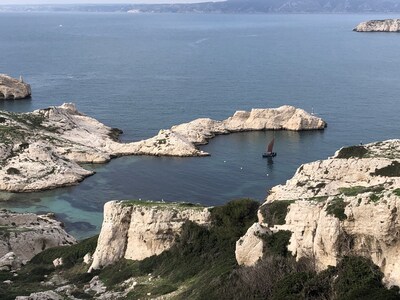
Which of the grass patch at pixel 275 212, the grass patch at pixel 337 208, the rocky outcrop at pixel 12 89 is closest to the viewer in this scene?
the grass patch at pixel 337 208

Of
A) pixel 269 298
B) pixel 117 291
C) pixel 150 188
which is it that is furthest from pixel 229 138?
pixel 269 298

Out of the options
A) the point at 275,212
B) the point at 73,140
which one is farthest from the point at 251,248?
the point at 73,140

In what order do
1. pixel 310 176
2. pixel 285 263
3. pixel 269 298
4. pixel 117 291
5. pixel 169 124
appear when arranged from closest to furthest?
pixel 269 298, pixel 285 263, pixel 117 291, pixel 310 176, pixel 169 124

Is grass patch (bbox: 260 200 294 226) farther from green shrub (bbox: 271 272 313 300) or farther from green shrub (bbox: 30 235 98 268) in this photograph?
green shrub (bbox: 30 235 98 268)

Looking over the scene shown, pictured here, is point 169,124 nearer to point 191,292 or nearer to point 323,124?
point 323,124

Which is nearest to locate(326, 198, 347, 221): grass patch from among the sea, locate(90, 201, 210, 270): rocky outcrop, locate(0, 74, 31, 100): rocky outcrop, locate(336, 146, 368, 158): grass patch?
locate(90, 201, 210, 270): rocky outcrop

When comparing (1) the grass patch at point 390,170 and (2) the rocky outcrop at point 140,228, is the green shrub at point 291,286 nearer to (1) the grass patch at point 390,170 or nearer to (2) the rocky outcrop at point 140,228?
(2) the rocky outcrop at point 140,228

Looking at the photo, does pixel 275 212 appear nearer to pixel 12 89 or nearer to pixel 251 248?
pixel 251 248

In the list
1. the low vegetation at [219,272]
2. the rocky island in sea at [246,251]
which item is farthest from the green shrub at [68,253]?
the rocky island in sea at [246,251]
